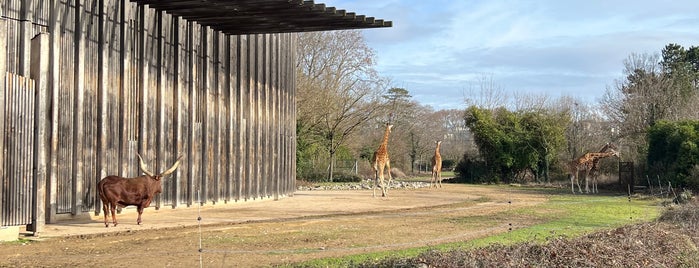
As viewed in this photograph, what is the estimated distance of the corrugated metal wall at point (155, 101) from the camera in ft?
43.4

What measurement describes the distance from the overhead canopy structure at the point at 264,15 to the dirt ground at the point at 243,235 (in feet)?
15.7

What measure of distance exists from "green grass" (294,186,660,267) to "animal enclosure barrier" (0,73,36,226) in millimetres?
5346

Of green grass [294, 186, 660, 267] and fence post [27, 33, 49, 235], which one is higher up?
fence post [27, 33, 49, 235]

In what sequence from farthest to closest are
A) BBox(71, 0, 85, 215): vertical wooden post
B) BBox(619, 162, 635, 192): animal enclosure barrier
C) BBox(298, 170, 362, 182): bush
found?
BBox(298, 170, 362, 182): bush, BBox(619, 162, 635, 192): animal enclosure barrier, BBox(71, 0, 85, 215): vertical wooden post

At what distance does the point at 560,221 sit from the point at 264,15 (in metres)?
8.54

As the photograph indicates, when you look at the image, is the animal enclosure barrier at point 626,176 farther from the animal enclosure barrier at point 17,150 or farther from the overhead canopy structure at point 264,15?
the animal enclosure barrier at point 17,150

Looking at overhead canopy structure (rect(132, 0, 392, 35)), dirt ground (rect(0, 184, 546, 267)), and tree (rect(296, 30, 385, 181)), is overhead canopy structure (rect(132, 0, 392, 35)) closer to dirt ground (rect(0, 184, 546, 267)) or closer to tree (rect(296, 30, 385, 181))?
dirt ground (rect(0, 184, 546, 267))

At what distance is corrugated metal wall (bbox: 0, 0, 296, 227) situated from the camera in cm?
1324

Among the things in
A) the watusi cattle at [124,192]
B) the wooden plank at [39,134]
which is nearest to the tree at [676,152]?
the watusi cattle at [124,192]

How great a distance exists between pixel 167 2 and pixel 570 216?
10.7m

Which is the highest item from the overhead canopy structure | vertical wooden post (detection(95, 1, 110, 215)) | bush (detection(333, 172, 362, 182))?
the overhead canopy structure

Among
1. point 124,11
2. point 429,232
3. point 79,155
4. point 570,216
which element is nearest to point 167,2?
point 124,11

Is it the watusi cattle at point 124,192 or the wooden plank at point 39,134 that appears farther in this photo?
the watusi cattle at point 124,192

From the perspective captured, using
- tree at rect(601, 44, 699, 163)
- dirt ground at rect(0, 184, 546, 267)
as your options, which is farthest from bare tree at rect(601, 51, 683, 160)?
dirt ground at rect(0, 184, 546, 267)
